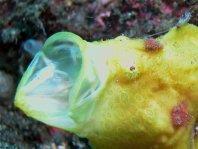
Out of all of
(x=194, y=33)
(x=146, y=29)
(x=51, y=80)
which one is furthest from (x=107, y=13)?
(x=51, y=80)

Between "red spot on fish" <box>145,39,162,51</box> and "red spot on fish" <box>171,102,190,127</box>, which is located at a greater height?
"red spot on fish" <box>145,39,162,51</box>

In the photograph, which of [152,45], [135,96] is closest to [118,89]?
[135,96]

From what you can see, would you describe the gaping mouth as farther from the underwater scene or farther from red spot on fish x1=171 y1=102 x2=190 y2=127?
red spot on fish x1=171 y1=102 x2=190 y2=127

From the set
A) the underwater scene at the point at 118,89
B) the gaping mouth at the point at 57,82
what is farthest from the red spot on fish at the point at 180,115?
the gaping mouth at the point at 57,82

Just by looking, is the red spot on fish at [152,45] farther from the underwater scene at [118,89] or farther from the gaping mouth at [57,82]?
the gaping mouth at [57,82]

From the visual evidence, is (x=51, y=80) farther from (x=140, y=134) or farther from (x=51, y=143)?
(x=51, y=143)

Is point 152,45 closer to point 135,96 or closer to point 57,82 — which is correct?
point 135,96

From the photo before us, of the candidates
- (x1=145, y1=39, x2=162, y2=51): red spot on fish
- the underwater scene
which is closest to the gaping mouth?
the underwater scene
